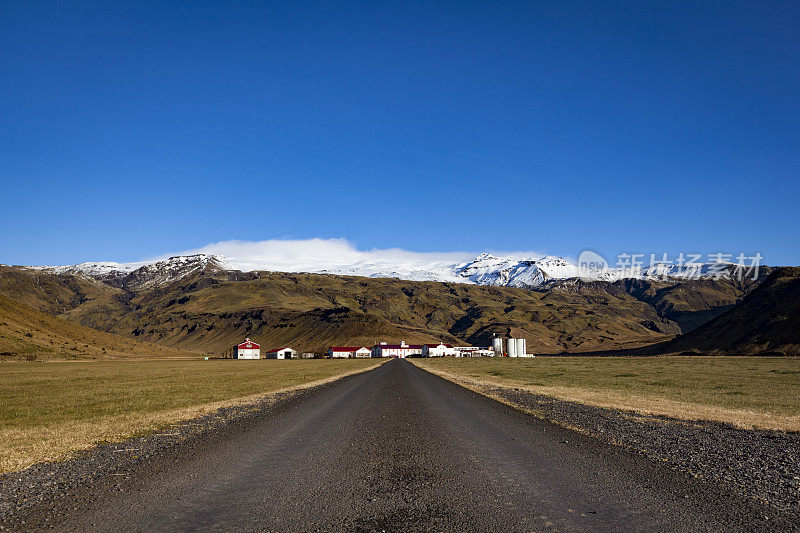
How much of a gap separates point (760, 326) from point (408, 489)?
161 meters

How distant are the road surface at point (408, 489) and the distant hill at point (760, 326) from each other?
5233 inches

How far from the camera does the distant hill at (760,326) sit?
411 ft

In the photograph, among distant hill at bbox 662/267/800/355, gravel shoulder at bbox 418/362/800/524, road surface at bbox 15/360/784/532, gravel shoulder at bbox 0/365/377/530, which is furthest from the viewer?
distant hill at bbox 662/267/800/355

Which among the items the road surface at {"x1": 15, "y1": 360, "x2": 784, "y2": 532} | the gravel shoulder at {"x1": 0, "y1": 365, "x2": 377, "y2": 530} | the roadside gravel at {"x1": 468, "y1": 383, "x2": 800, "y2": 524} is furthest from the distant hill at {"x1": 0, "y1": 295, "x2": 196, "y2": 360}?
the roadside gravel at {"x1": 468, "y1": 383, "x2": 800, "y2": 524}

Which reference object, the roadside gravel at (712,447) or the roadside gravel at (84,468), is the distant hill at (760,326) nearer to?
the roadside gravel at (712,447)

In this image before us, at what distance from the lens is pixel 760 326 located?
137 m

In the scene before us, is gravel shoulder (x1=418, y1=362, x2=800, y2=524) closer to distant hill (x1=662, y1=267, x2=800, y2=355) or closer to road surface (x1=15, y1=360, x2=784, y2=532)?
road surface (x1=15, y1=360, x2=784, y2=532)

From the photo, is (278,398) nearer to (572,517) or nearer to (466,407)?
(466,407)

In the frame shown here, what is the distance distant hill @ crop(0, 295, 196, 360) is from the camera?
4210 inches

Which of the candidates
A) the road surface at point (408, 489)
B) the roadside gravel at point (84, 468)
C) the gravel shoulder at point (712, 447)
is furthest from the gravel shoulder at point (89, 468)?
the gravel shoulder at point (712, 447)

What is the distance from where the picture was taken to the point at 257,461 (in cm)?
1277

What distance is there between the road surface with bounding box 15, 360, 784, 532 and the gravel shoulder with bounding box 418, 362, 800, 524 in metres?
0.73

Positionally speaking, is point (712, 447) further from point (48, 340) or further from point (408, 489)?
point (48, 340)

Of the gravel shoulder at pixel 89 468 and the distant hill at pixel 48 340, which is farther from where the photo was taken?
the distant hill at pixel 48 340
